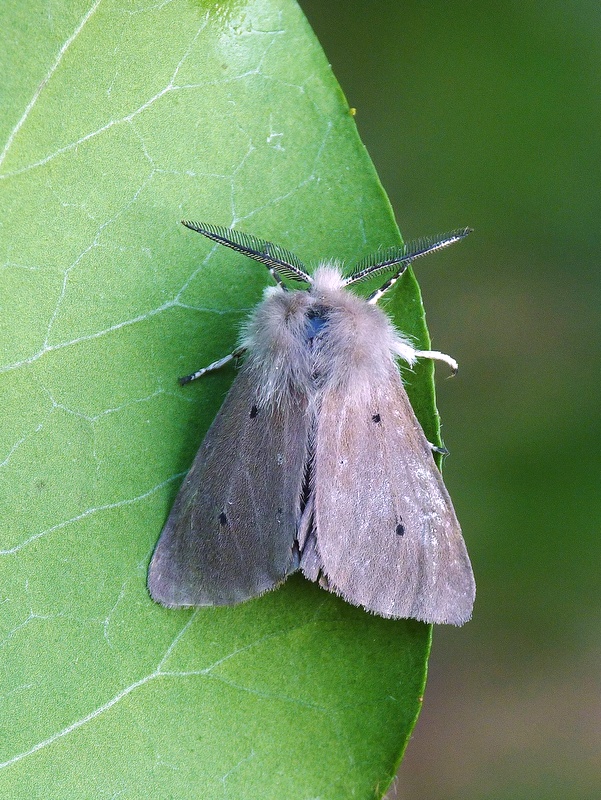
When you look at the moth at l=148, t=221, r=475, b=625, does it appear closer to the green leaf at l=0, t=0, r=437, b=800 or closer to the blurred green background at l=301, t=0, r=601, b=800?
the green leaf at l=0, t=0, r=437, b=800

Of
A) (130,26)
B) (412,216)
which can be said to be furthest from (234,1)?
(412,216)

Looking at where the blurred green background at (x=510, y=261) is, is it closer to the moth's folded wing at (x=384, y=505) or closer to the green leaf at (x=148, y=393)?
the moth's folded wing at (x=384, y=505)

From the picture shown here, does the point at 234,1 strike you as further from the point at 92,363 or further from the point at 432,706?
the point at 432,706

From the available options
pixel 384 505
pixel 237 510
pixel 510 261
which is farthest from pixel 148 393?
pixel 510 261

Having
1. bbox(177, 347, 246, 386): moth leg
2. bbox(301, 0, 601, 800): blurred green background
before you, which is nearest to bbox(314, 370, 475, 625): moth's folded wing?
bbox(177, 347, 246, 386): moth leg

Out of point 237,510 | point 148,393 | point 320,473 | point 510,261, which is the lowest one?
point 237,510

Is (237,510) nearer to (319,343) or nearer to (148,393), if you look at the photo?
(148,393)
